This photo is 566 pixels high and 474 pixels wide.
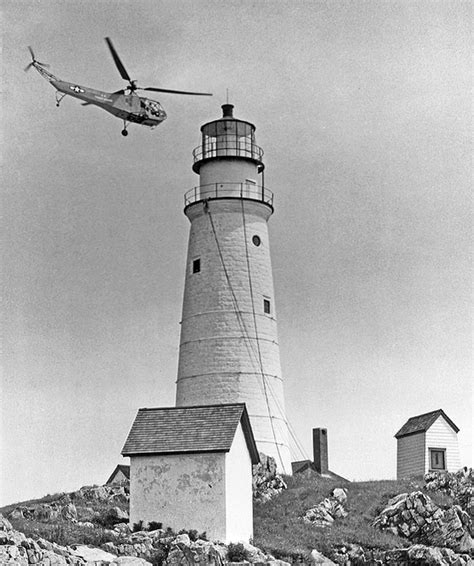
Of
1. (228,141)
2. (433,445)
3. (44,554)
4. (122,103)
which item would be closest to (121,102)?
(122,103)

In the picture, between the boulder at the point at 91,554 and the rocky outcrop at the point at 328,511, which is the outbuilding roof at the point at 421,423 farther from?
the boulder at the point at 91,554

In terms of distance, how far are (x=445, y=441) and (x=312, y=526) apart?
41.9 feet

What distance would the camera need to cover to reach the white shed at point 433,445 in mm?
52438

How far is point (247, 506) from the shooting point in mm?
39156

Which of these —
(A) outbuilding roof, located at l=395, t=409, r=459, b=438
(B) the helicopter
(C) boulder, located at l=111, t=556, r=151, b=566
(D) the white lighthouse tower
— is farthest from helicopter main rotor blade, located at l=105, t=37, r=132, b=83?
(A) outbuilding roof, located at l=395, t=409, r=459, b=438

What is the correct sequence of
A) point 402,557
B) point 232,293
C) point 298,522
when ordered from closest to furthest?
point 402,557 → point 298,522 → point 232,293

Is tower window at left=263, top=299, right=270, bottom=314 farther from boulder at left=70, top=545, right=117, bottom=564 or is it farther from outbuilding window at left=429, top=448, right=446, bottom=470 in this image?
boulder at left=70, top=545, right=117, bottom=564

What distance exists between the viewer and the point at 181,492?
37594 millimetres

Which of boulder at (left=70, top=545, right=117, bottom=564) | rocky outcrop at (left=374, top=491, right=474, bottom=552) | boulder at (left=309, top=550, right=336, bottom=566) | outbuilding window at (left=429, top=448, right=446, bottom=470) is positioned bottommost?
boulder at (left=309, top=550, right=336, bottom=566)

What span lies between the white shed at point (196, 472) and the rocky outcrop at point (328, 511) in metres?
4.64

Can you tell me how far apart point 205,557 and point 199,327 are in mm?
18505

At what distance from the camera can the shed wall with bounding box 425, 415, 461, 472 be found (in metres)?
52.4

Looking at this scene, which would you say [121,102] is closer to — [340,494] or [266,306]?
[266,306]

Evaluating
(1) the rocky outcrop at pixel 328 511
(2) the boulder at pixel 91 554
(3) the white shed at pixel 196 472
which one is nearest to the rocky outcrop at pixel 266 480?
(1) the rocky outcrop at pixel 328 511
